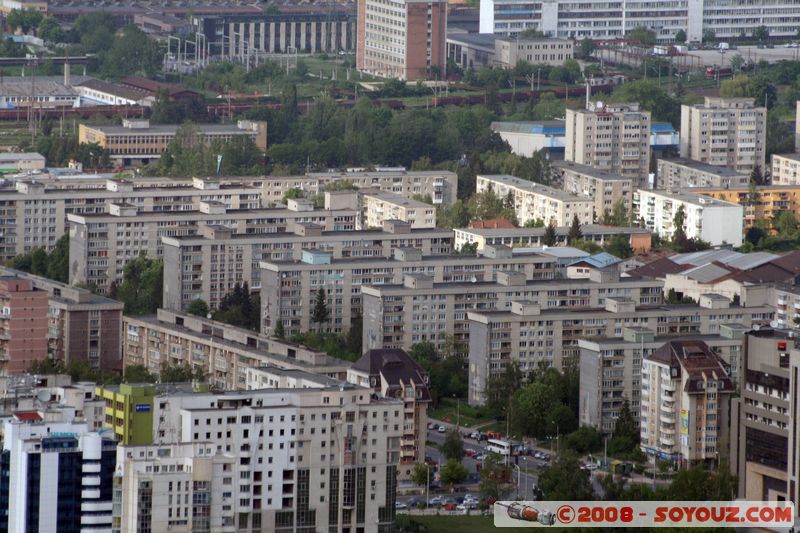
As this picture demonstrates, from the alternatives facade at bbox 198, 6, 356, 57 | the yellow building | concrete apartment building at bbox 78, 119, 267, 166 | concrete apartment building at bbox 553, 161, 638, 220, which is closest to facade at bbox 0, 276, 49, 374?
concrete apartment building at bbox 553, 161, 638, 220

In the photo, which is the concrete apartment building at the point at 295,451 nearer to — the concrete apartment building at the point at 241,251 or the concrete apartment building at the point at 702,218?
the concrete apartment building at the point at 241,251

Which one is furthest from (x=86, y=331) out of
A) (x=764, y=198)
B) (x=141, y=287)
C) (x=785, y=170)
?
(x=785, y=170)

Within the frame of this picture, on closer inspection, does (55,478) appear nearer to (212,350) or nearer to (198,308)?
(212,350)

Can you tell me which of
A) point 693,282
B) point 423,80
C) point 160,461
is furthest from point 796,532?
point 423,80

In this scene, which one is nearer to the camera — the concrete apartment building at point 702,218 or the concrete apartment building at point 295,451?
the concrete apartment building at point 295,451

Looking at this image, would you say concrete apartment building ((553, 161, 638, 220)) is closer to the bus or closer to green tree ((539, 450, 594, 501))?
the bus

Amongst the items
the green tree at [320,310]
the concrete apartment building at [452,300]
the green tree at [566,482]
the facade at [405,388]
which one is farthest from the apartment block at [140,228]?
the green tree at [566,482]

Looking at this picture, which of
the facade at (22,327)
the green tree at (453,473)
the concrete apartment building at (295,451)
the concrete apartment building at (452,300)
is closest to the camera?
the concrete apartment building at (295,451)

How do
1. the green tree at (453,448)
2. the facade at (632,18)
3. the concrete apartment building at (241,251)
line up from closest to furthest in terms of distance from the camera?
the green tree at (453,448) < the concrete apartment building at (241,251) < the facade at (632,18)

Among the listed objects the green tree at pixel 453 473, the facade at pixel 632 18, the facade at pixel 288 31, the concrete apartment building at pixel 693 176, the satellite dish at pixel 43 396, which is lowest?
the green tree at pixel 453 473
